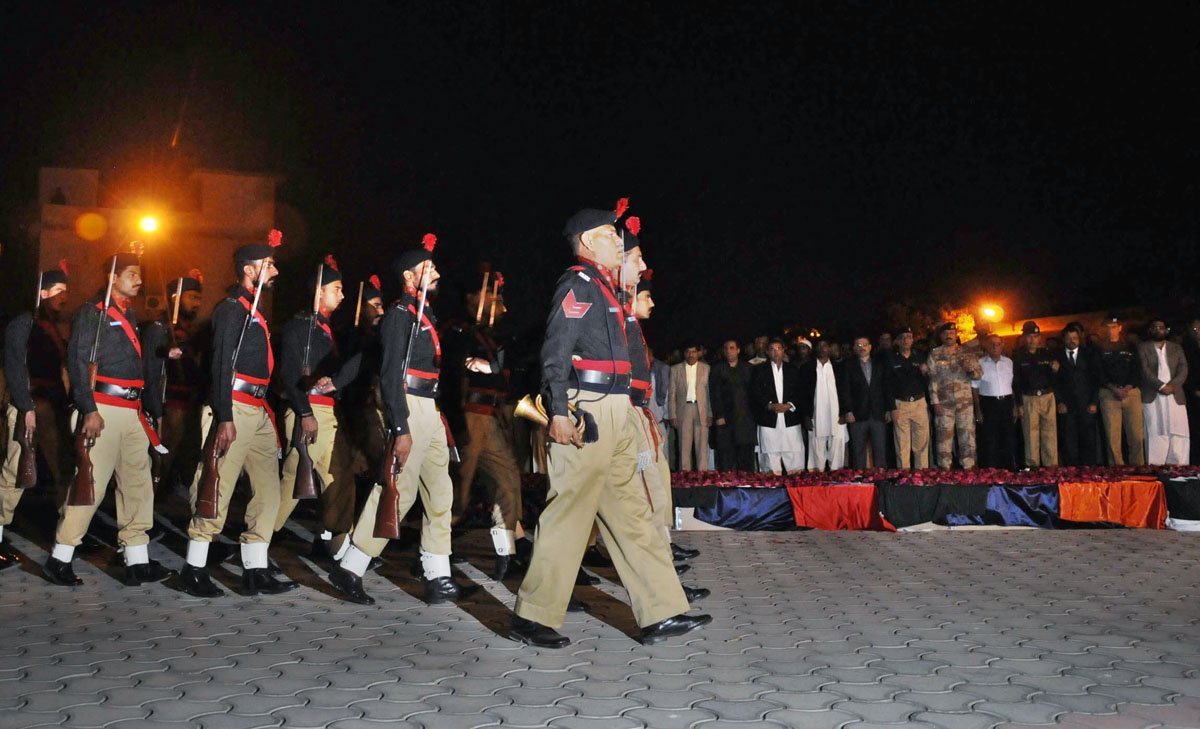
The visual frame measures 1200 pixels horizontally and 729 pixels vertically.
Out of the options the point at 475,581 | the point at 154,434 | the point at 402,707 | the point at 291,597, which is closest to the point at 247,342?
the point at 154,434

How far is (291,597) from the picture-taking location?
268 inches

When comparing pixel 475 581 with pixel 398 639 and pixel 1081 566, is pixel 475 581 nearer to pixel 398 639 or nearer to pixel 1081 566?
pixel 398 639

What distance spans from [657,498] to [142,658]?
3332 mm

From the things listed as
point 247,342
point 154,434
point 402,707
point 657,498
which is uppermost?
point 247,342

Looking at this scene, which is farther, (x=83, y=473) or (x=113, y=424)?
(x=113, y=424)

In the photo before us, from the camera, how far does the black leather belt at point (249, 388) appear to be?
6883 mm


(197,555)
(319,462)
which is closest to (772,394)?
(319,462)

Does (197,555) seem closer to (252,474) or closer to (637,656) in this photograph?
(252,474)

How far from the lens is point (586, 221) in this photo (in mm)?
5734

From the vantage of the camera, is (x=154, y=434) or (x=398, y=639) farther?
(x=154, y=434)

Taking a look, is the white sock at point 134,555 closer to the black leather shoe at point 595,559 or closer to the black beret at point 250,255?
the black beret at point 250,255

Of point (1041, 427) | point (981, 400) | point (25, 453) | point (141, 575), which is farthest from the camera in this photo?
point (981, 400)

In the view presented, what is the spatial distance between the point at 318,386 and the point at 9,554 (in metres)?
2.88

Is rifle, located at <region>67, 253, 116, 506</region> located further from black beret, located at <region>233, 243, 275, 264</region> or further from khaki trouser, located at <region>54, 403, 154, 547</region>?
black beret, located at <region>233, 243, 275, 264</region>
